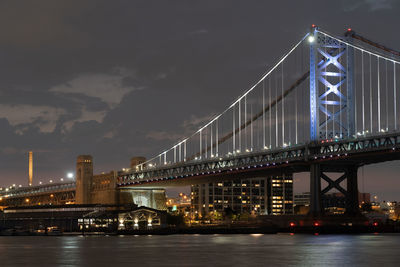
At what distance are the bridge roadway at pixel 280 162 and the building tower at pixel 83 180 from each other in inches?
458

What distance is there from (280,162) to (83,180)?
173 ft

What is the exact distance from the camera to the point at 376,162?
9025 centimetres

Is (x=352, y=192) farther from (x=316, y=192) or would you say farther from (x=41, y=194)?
(x=41, y=194)

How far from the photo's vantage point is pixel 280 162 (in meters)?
94.6

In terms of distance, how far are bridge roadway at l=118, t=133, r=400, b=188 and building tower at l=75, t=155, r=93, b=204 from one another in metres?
11.6

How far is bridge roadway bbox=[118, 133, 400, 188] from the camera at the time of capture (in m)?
83.1

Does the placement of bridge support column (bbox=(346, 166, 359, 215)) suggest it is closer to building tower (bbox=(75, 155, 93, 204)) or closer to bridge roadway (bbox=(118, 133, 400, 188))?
bridge roadway (bbox=(118, 133, 400, 188))

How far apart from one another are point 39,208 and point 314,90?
50.4m

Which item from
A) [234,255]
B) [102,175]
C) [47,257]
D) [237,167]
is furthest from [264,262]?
[102,175]

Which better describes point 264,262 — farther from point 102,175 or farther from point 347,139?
point 102,175

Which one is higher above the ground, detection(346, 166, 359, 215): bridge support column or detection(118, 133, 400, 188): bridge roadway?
detection(118, 133, 400, 188): bridge roadway

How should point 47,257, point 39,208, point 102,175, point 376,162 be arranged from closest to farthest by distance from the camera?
1. point 47,257
2. point 376,162
3. point 39,208
4. point 102,175

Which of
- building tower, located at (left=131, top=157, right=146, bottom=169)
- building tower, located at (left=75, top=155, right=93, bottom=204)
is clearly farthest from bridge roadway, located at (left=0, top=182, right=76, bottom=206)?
building tower, located at (left=131, top=157, right=146, bottom=169)

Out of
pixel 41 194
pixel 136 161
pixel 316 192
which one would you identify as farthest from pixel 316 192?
pixel 41 194
